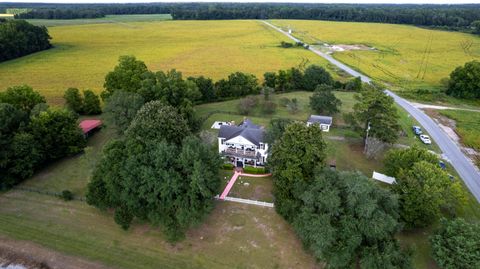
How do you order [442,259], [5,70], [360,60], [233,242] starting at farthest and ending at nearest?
1. [360,60]
2. [5,70]
3. [233,242]
4. [442,259]

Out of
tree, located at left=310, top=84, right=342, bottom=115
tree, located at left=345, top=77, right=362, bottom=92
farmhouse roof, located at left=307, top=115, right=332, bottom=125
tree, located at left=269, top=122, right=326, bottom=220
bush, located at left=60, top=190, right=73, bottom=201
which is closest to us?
tree, located at left=269, top=122, right=326, bottom=220

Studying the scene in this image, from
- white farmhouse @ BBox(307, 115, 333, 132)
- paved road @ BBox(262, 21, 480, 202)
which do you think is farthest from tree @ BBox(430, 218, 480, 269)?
white farmhouse @ BBox(307, 115, 333, 132)

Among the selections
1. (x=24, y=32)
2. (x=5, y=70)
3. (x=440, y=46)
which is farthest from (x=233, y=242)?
(x=440, y=46)

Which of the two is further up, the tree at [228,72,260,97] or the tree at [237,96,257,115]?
the tree at [228,72,260,97]

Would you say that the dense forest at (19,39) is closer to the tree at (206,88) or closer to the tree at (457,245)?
the tree at (206,88)

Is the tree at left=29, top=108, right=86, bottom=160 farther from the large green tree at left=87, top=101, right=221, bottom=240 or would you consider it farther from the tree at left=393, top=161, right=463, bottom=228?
the tree at left=393, top=161, right=463, bottom=228

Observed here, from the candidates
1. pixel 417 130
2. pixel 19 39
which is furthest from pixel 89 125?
pixel 19 39

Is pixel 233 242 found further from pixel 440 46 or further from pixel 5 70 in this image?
pixel 440 46
